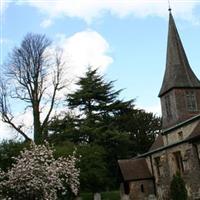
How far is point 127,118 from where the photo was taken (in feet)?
153

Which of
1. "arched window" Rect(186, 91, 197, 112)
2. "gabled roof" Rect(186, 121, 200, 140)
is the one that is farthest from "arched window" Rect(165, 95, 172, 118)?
"gabled roof" Rect(186, 121, 200, 140)

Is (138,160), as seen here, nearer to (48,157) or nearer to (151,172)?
(151,172)

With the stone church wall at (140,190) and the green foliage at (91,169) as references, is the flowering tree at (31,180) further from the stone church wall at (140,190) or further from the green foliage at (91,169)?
the stone church wall at (140,190)

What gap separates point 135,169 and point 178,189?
32.3ft

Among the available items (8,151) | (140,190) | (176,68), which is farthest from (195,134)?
(8,151)

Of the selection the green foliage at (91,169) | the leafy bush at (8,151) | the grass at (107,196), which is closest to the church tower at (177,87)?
the green foliage at (91,169)

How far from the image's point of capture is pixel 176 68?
115 feet

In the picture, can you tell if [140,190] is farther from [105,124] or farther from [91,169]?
[105,124]

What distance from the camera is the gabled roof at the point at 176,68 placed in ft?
111

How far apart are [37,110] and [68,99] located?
842cm

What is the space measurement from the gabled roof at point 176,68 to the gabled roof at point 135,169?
7.18m

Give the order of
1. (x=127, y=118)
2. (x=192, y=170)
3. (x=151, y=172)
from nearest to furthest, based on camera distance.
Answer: (x=192, y=170) < (x=151, y=172) < (x=127, y=118)

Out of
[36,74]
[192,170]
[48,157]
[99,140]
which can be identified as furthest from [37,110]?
[48,157]

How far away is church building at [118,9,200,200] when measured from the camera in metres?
30.7
